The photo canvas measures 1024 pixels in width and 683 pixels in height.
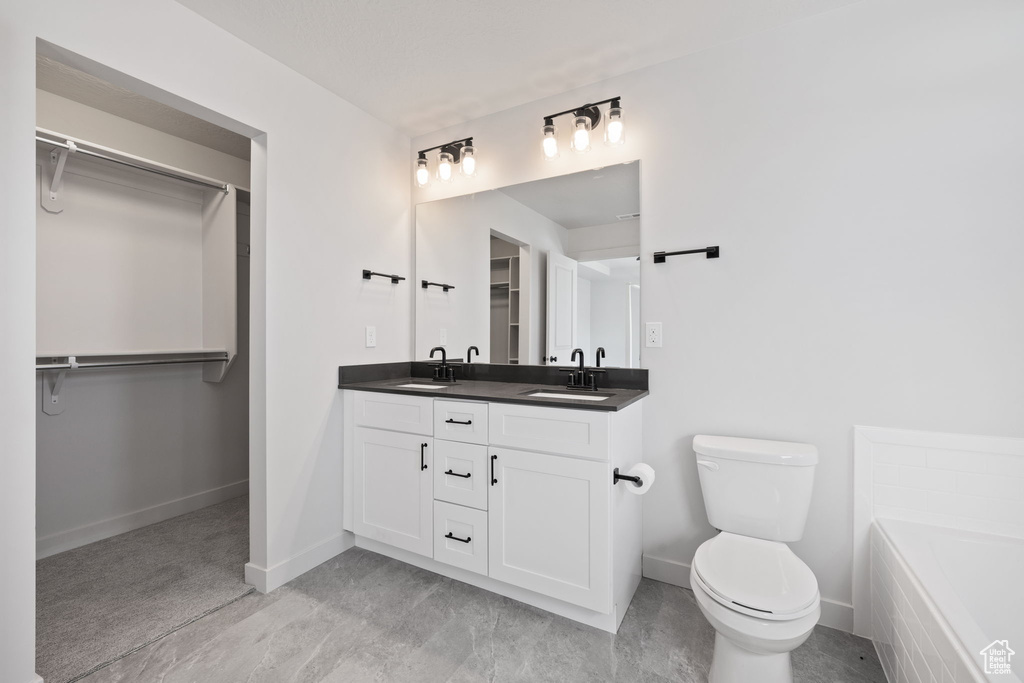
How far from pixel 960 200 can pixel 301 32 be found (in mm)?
2636

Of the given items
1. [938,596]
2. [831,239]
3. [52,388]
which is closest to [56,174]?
[52,388]

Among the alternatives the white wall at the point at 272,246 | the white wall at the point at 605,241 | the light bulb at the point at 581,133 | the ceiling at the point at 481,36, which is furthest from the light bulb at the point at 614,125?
the white wall at the point at 272,246

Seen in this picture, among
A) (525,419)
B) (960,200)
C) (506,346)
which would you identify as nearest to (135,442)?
(506,346)

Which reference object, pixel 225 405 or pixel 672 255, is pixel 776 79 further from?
pixel 225 405

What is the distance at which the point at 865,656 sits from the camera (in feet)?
5.29

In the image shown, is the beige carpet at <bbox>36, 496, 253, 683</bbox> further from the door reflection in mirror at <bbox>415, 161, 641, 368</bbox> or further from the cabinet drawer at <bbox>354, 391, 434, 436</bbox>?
the door reflection in mirror at <bbox>415, 161, 641, 368</bbox>

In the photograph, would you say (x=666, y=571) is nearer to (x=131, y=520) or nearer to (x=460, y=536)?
(x=460, y=536)

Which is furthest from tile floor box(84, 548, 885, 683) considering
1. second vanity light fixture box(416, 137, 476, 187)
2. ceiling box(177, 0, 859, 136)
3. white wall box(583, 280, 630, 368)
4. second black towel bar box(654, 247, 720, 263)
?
ceiling box(177, 0, 859, 136)

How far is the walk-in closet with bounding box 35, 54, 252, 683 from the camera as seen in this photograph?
6.82ft

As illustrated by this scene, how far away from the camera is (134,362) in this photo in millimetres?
2473

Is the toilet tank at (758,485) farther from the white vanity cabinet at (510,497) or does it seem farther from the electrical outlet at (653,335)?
the electrical outlet at (653,335)

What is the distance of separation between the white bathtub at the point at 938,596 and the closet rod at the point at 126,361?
340cm

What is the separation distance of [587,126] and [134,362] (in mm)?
2721

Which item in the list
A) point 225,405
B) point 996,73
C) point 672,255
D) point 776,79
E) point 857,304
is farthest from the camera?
point 225,405
